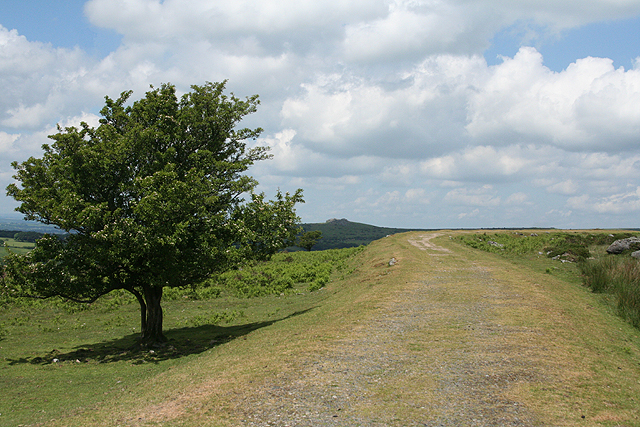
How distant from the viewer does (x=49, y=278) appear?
17.4m

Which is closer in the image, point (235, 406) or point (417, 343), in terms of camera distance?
point (235, 406)

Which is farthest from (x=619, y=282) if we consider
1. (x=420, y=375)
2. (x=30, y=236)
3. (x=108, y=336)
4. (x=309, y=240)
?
(x=309, y=240)

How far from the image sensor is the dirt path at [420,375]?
8305 millimetres

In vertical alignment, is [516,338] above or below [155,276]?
below

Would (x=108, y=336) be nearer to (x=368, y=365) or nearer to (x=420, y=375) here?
(x=368, y=365)

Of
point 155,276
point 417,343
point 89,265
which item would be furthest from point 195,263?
point 417,343

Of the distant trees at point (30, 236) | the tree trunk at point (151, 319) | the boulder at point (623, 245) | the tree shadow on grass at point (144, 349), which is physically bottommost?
the tree shadow on grass at point (144, 349)

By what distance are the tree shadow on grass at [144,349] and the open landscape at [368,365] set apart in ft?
0.41

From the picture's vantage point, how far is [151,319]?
2039 cm

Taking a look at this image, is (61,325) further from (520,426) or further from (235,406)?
(520,426)

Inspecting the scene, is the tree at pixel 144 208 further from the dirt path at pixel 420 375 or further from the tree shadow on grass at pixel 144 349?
the dirt path at pixel 420 375

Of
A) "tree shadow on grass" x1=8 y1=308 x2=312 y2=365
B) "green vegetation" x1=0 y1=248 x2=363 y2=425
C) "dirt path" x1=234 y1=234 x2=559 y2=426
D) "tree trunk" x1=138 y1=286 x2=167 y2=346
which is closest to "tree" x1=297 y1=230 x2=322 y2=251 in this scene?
"green vegetation" x1=0 y1=248 x2=363 y2=425

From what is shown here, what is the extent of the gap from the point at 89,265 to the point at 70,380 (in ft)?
16.8

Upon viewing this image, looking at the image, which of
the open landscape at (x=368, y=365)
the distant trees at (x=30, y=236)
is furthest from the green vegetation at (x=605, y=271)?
the distant trees at (x=30, y=236)
